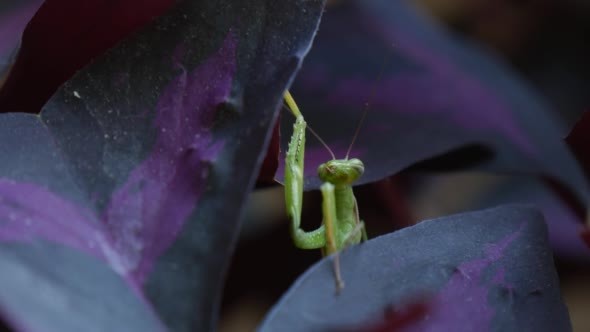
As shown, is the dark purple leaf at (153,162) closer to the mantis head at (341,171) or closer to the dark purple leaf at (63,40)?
the dark purple leaf at (63,40)

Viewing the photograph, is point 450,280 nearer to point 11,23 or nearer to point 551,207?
point 11,23

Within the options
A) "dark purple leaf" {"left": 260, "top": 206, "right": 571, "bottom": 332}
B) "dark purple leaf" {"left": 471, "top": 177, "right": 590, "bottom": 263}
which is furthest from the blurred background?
"dark purple leaf" {"left": 260, "top": 206, "right": 571, "bottom": 332}

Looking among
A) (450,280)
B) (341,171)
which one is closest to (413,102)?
(341,171)

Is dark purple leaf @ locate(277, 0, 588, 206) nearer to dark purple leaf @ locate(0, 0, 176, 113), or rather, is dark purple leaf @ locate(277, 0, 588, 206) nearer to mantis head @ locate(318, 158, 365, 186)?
mantis head @ locate(318, 158, 365, 186)

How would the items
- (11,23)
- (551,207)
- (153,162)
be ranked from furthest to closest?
(551,207)
(11,23)
(153,162)

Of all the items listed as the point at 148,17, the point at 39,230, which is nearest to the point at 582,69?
the point at 148,17

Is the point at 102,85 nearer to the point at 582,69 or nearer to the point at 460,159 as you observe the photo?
the point at 460,159

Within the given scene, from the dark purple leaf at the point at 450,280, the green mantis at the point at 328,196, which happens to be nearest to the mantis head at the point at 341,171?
the green mantis at the point at 328,196
